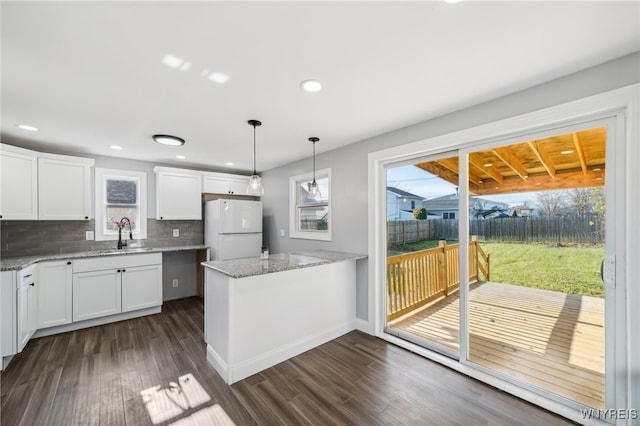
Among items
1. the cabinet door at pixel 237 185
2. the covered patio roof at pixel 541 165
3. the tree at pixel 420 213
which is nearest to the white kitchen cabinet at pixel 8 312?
the cabinet door at pixel 237 185

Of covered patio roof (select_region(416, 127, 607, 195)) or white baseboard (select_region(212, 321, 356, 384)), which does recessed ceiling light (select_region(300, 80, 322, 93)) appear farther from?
white baseboard (select_region(212, 321, 356, 384))

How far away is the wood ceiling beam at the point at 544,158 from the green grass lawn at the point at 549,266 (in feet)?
1.86

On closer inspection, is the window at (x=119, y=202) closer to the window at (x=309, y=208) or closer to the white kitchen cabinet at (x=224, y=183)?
the white kitchen cabinet at (x=224, y=183)

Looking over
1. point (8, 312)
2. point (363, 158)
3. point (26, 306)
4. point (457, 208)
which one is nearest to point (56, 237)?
point (26, 306)

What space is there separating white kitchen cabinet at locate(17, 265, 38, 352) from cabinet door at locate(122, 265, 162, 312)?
0.81m

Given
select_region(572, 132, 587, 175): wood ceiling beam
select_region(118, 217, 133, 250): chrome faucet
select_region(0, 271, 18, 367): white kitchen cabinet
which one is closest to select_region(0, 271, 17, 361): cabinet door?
select_region(0, 271, 18, 367): white kitchen cabinet

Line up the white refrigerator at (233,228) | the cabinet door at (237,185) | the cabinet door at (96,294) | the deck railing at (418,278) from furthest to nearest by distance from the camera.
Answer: the cabinet door at (237,185), the white refrigerator at (233,228), the cabinet door at (96,294), the deck railing at (418,278)

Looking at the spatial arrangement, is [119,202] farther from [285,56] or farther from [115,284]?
[285,56]

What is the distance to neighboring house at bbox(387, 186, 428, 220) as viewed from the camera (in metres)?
2.94

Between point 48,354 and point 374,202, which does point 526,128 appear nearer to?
point 374,202

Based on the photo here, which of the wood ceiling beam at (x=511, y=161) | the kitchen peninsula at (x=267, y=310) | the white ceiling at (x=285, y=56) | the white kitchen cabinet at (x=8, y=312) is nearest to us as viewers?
the white ceiling at (x=285, y=56)

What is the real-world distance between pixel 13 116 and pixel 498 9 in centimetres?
381

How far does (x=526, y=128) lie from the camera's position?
6.56 feet

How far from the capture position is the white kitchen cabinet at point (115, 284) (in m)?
3.30
